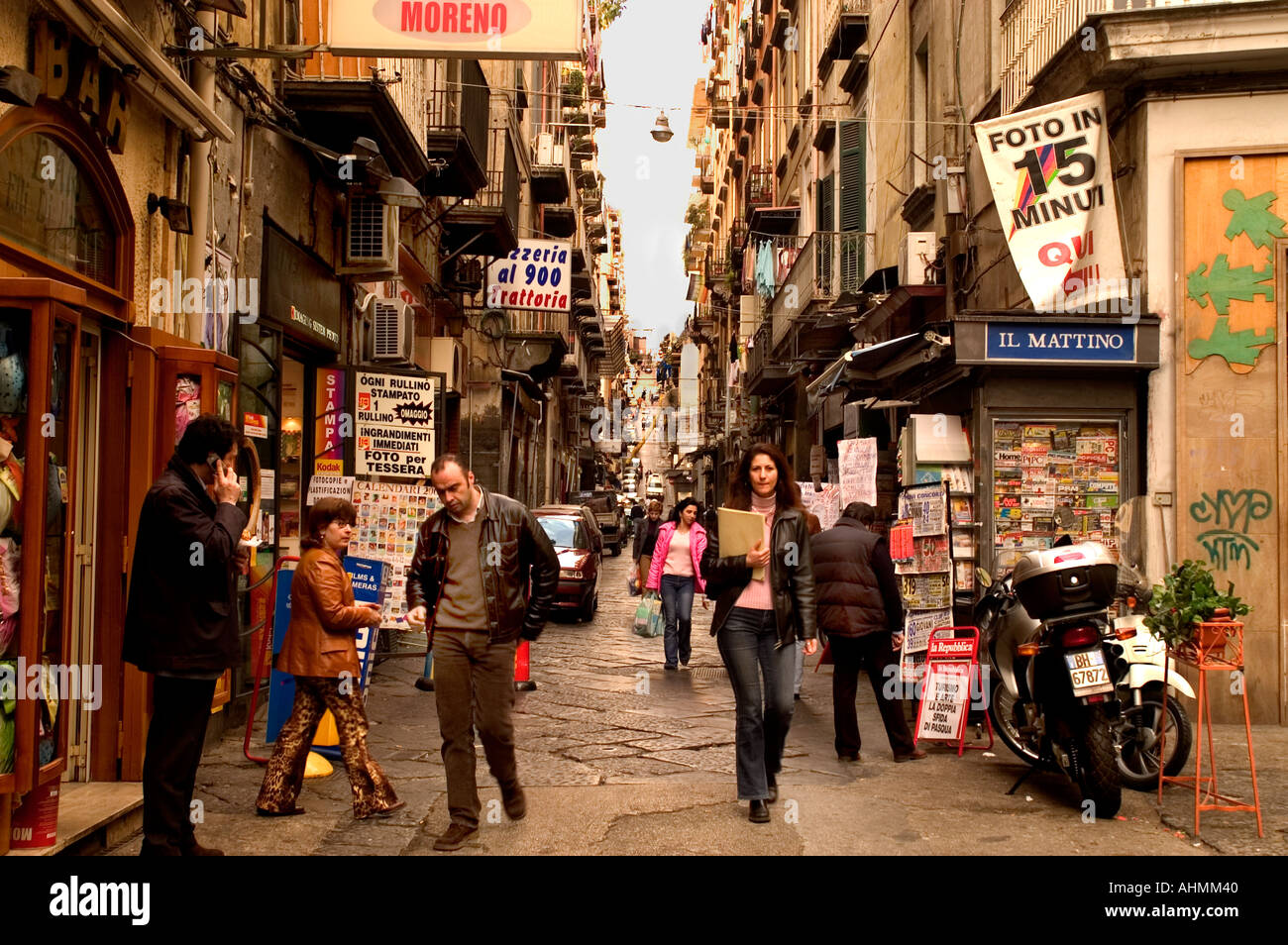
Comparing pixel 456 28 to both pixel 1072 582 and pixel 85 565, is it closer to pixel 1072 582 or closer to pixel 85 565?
pixel 85 565

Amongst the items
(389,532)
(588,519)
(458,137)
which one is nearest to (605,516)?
(588,519)

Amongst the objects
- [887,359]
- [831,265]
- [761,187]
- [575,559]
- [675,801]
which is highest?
[761,187]

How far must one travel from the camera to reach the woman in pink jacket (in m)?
13.2

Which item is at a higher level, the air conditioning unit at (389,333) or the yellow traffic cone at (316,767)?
the air conditioning unit at (389,333)

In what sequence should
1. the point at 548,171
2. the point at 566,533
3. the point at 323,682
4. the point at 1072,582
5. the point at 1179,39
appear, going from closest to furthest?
the point at 323,682, the point at 1072,582, the point at 1179,39, the point at 566,533, the point at 548,171

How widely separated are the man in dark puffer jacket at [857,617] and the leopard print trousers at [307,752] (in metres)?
3.16

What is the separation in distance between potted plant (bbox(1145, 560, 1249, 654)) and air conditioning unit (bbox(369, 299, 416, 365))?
32.5 feet

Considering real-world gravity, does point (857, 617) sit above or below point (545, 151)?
below

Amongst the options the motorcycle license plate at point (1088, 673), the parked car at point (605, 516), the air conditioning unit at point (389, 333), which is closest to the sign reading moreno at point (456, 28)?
the motorcycle license plate at point (1088, 673)

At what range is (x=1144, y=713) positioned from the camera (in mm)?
7340

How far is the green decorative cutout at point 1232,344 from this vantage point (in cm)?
988

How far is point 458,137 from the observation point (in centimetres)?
1514

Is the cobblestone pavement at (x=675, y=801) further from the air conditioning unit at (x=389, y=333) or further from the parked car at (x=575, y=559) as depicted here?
the parked car at (x=575, y=559)

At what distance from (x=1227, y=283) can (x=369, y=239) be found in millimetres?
8022
